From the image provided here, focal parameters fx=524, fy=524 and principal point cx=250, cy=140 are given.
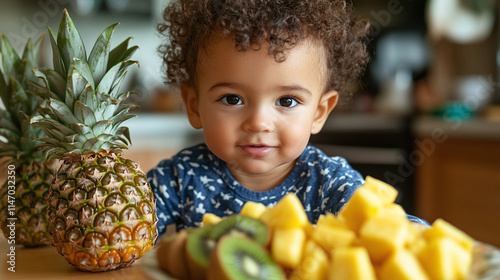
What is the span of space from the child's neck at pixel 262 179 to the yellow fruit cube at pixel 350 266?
709mm

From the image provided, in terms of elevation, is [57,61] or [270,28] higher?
[270,28]

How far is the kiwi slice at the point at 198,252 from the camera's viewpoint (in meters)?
0.64

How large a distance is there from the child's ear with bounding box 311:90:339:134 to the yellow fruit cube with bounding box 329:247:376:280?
0.74 m

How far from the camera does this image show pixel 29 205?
3.83 feet

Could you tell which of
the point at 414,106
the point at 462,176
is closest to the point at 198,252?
the point at 462,176

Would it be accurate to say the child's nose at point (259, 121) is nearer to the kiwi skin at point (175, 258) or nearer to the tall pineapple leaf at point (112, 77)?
the tall pineapple leaf at point (112, 77)

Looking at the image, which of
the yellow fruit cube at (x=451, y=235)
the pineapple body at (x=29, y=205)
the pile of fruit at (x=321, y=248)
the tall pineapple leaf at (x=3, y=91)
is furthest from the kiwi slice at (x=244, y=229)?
the tall pineapple leaf at (x=3, y=91)

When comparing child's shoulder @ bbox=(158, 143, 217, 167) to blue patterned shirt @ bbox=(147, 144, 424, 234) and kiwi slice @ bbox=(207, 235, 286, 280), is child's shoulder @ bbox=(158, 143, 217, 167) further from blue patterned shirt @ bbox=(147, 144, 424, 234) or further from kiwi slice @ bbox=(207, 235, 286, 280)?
kiwi slice @ bbox=(207, 235, 286, 280)

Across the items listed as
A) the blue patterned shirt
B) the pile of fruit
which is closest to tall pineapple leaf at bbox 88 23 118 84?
the blue patterned shirt

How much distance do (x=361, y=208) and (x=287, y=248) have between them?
13cm

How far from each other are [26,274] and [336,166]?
2.45 ft

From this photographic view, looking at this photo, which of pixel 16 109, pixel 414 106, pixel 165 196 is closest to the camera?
pixel 16 109

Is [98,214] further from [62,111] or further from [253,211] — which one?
[253,211]

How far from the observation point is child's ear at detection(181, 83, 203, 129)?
135 cm
